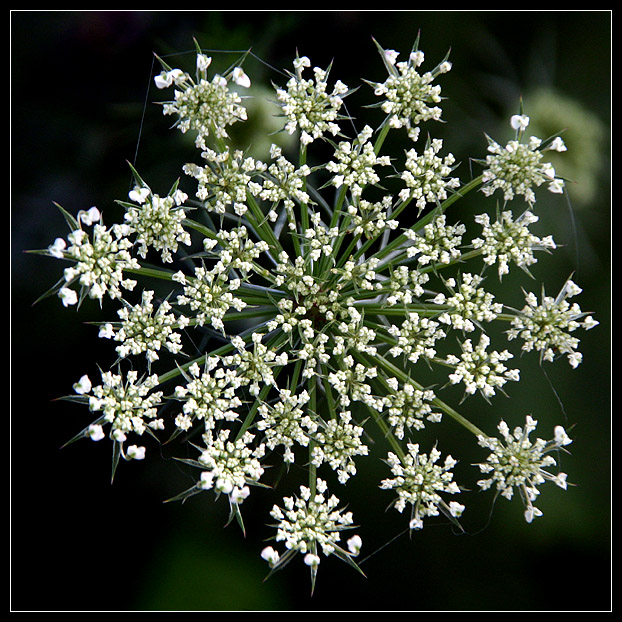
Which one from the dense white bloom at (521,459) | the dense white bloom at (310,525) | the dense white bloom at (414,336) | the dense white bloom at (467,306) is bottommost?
the dense white bloom at (310,525)

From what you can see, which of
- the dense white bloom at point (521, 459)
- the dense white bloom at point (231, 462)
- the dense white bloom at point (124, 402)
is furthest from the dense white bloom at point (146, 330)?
the dense white bloom at point (521, 459)

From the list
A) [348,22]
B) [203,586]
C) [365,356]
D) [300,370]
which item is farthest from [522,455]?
[348,22]

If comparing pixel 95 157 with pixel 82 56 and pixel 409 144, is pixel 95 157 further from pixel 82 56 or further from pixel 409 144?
pixel 409 144

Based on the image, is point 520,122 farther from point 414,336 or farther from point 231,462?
point 231,462

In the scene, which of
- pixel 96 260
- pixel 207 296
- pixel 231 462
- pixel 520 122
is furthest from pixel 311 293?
pixel 520 122

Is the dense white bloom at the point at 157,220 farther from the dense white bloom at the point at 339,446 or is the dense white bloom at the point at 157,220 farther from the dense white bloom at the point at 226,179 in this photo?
the dense white bloom at the point at 339,446

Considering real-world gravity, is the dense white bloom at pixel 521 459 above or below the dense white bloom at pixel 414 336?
below

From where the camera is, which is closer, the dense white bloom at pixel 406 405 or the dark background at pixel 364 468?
the dense white bloom at pixel 406 405

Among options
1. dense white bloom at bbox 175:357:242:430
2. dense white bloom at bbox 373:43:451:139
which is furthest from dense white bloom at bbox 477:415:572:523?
dense white bloom at bbox 373:43:451:139

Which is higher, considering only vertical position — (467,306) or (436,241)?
(436,241)
